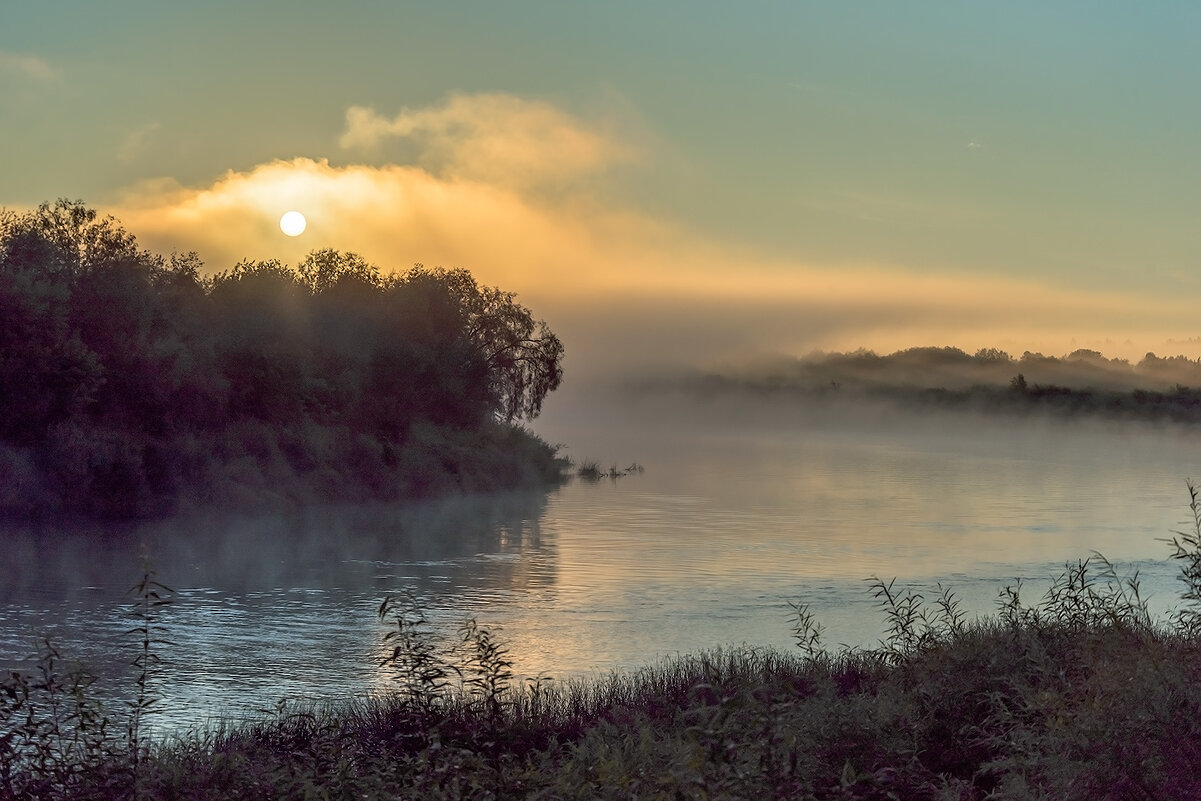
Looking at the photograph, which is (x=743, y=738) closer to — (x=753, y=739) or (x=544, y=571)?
(x=753, y=739)

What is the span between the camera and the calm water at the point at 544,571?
57.9 feet

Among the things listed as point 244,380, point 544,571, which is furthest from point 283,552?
point 244,380

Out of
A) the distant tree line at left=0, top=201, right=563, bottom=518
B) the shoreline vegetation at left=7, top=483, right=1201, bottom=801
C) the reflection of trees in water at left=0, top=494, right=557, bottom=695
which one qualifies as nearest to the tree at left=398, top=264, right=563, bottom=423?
the distant tree line at left=0, top=201, right=563, bottom=518

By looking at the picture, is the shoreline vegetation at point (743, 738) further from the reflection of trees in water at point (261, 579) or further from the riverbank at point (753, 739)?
the reflection of trees in water at point (261, 579)

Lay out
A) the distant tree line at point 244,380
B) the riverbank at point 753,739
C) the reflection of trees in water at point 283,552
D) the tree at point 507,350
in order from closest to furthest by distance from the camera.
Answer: the riverbank at point 753,739 → the reflection of trees in water at point 283,552 → the distant tree line at point 244,380 → the tree at point 507,350

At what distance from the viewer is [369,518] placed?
1599 inches

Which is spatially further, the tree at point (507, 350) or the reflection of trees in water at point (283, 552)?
the tree at point (507, 350)

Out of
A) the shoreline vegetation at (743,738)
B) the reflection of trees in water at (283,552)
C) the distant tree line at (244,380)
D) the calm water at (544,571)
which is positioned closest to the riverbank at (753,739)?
the shoreline vegetation at (743,738)

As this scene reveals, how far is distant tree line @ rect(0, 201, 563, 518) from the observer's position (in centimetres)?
3456

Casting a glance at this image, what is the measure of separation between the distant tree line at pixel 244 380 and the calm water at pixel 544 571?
2554mm

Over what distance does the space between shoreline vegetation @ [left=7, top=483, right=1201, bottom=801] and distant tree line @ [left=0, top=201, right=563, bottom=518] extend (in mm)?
23985

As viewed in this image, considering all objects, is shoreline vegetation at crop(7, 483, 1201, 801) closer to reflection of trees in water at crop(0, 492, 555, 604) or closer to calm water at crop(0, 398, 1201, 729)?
calm water at crop(0, 398, 1201, 729)

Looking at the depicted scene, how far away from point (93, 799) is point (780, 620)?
588 inches

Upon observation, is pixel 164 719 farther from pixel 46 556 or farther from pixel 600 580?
pixel 46 556
